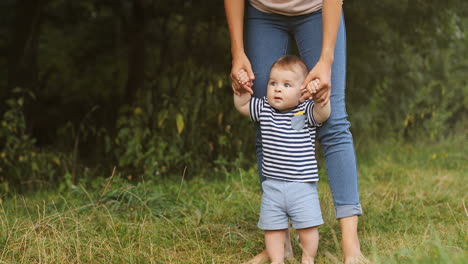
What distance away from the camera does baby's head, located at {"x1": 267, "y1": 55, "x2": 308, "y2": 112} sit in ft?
8.53

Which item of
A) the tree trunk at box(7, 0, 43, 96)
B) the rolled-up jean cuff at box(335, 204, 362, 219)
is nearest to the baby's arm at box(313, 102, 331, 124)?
the rolled-up jean cuff at box(335, 204, 362, 219)

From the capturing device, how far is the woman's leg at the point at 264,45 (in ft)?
9.14

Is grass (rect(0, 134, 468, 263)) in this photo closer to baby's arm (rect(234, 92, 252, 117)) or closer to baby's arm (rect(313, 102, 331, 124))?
baby's arm (rect(313, 102, 331, 124))

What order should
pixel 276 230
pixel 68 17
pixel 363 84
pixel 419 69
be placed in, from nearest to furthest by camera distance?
1. pixel 276 230
2. pixel 363 84
3. pixel 419 69
4. pixel 68 17

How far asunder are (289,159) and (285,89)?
303 mm

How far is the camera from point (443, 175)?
4871 millimetres

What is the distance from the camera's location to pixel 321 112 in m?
2.54

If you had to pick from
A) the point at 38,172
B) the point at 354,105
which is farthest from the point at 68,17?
the point at 354,105

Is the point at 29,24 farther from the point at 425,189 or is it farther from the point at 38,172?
the point at 425,189

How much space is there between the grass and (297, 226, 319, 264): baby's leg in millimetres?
112

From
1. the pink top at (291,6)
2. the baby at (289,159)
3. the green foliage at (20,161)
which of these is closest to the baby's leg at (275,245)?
the baby at (289,159)

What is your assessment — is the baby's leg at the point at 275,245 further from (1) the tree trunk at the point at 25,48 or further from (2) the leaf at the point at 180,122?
(1) the tree trunk at the point at 25,48

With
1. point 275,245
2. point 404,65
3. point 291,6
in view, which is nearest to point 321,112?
point 291,6

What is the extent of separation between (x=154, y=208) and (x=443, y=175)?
100 inches
